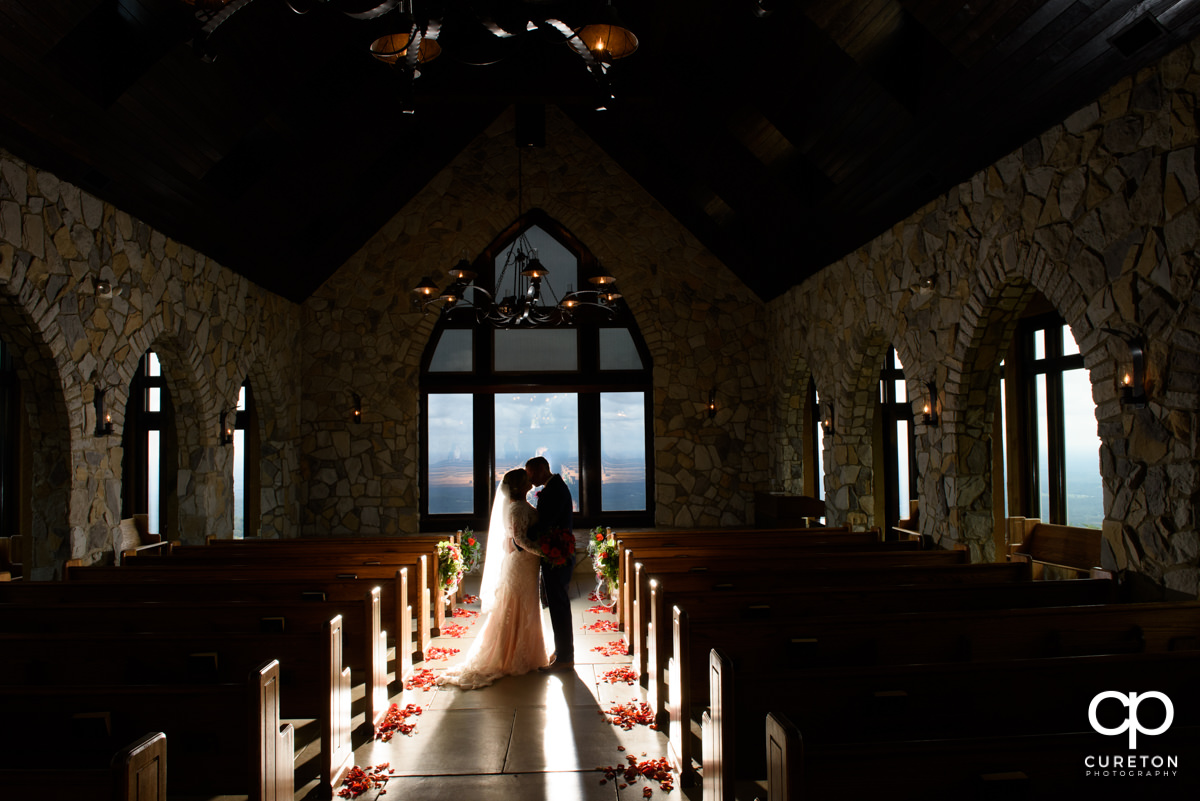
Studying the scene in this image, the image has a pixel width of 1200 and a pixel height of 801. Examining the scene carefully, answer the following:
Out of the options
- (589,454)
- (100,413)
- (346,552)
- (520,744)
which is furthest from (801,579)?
(589,454)

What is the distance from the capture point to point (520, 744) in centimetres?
383

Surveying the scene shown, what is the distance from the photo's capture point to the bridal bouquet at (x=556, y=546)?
4969 millimetres

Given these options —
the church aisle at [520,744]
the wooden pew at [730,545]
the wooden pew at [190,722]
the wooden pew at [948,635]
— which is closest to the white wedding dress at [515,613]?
the church aisle at [520,744]

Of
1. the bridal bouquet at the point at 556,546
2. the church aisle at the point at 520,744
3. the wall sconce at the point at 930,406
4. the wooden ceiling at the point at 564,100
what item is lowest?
the church aisle at the point at 520,744

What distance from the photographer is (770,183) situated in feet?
25.3

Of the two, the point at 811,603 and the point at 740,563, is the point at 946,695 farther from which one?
the point at 740,563

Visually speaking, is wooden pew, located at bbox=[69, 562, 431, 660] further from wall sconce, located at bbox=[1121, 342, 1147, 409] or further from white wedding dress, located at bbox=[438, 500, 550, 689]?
wall sconce, located at bbox=[1121, 342, 1147, 409]

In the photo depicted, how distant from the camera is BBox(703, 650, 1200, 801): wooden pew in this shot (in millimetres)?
2510

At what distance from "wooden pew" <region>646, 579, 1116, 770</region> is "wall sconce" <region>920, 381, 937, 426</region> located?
7.65 ft

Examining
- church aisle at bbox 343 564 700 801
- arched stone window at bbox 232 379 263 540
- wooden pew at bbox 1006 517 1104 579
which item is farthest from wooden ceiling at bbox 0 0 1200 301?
church aisle at bbox 343 564 700 801

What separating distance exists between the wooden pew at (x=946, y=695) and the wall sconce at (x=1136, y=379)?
193cm

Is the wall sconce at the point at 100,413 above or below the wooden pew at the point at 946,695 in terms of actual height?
above

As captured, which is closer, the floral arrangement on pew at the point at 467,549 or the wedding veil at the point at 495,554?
the wedding veil at the point at 495,554

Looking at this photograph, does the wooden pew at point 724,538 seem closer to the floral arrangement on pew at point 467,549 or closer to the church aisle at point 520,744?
the church aisle at point 520,744
